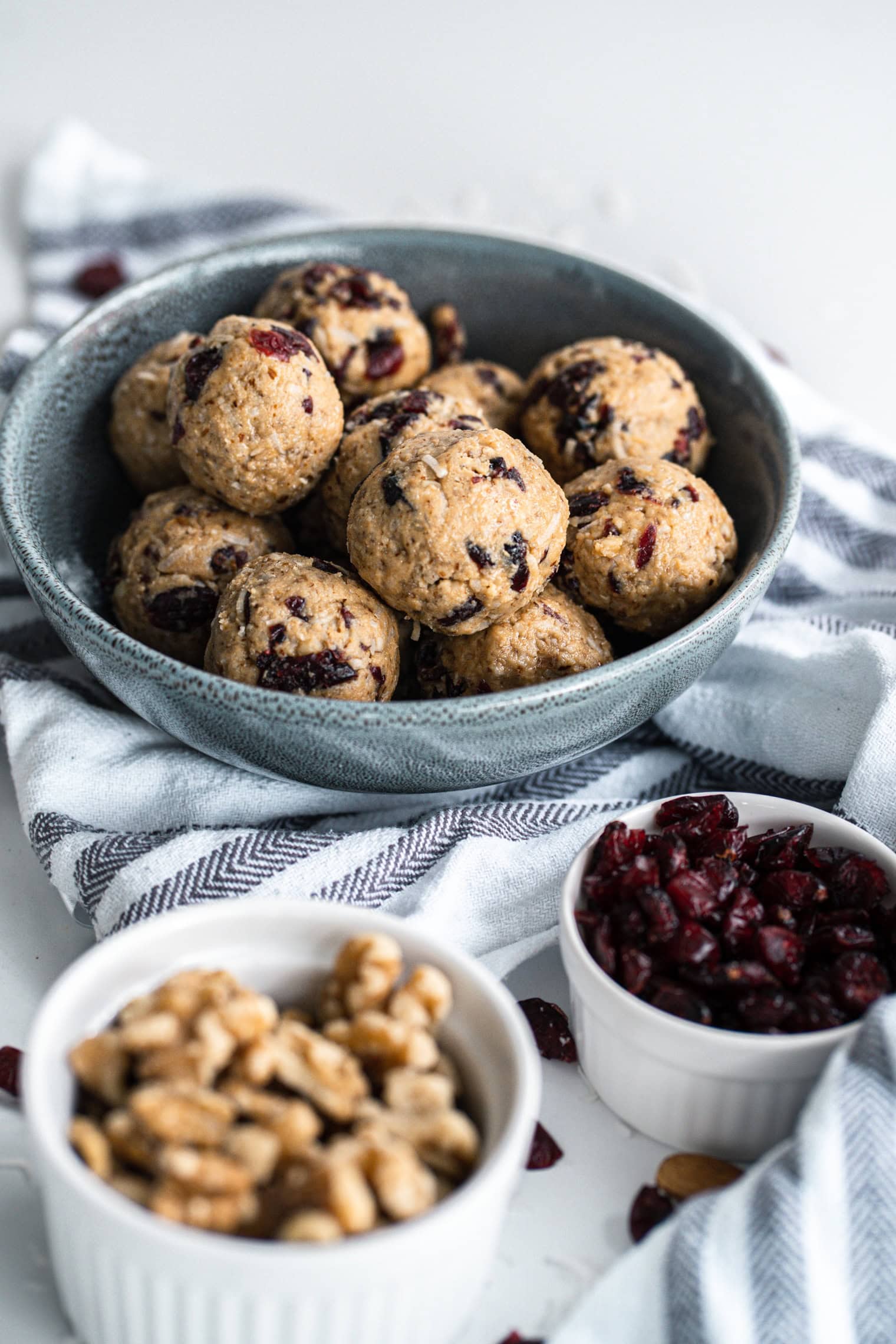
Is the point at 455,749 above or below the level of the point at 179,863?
above

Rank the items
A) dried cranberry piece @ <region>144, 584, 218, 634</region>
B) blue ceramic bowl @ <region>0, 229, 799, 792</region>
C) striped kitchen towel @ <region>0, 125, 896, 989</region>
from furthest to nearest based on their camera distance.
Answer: dried cranberry piece @ <region>144, 584, 218, 634</region> < striped kitchen towel @ <region>0, 125, 896, 989</region> < blue ceramic bowl @ <region>0, 229, 799, 792</region>

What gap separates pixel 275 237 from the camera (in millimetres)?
2127

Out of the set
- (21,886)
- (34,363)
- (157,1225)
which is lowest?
(21,886)

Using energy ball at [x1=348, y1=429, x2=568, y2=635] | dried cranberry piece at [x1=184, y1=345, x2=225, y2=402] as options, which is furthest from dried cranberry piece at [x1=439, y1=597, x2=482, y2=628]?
dried cranberry piece at [x1=184, y1=345, x2=225, y2=402]

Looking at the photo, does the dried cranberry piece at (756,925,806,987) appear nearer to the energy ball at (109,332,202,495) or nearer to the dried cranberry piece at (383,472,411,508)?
the dried cranberry piece at (383,472,411,508)

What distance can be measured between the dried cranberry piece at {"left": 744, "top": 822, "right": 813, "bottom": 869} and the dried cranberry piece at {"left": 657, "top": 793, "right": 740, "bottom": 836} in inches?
1.6

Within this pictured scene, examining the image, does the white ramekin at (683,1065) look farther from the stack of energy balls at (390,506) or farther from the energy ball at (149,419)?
the energy ball at (149,419)

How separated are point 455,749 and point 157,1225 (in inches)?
26.7

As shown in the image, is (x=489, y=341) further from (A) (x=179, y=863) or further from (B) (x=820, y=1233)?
(B) (x=820, y=1233)

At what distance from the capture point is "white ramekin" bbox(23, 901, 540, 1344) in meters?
1.01

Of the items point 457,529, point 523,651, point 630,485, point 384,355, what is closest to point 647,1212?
point 523,651

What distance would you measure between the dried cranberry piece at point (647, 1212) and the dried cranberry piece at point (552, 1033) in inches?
7.6

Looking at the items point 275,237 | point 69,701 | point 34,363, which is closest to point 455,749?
point 69,701

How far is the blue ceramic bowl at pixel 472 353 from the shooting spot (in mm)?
1497
